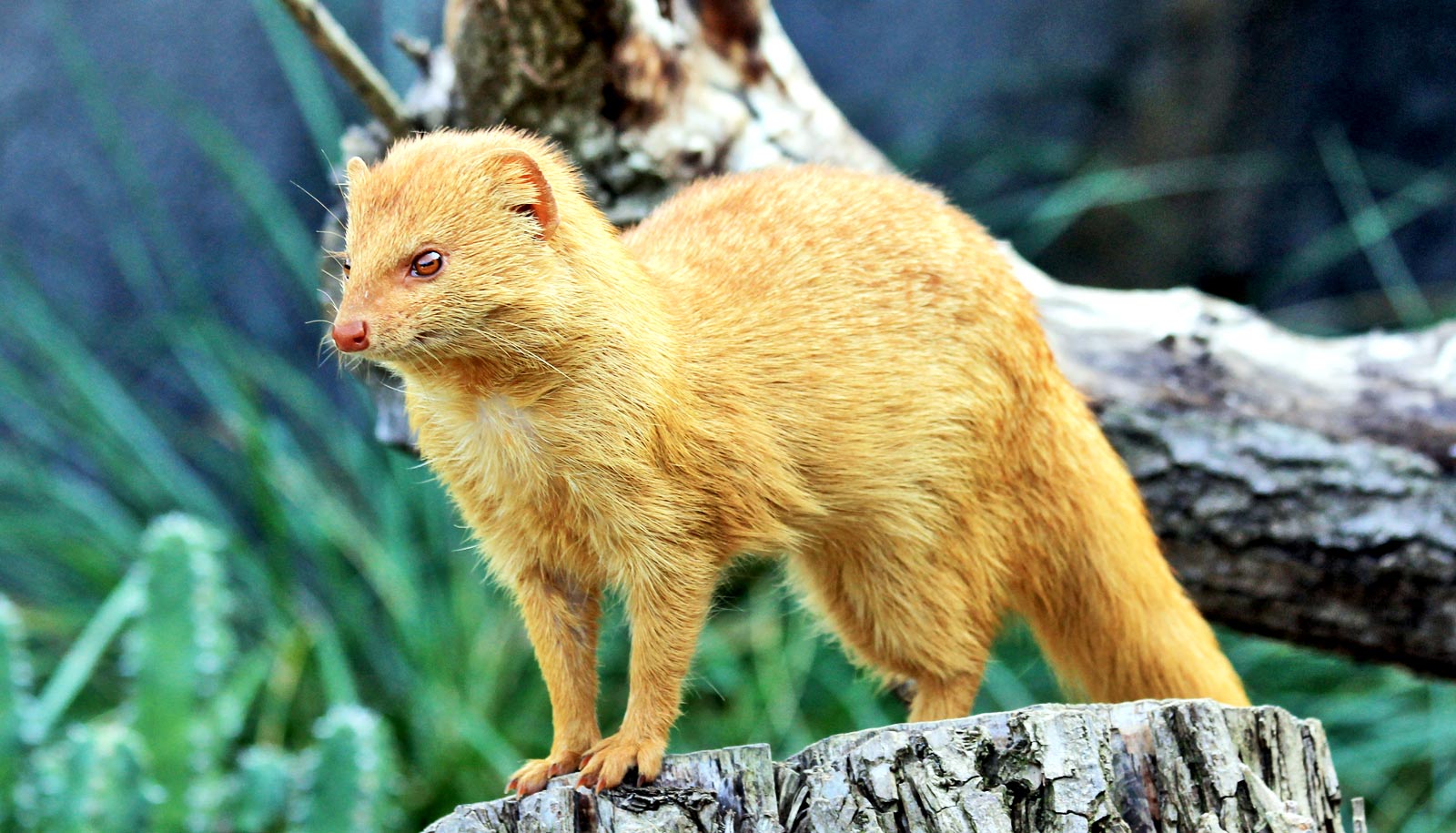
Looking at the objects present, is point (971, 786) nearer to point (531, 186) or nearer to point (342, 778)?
point (531, 186)

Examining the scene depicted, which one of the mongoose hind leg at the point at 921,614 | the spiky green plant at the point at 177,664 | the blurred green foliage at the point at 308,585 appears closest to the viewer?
the mongoose hind leg at the point at 921,614

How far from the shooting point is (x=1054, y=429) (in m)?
2.17

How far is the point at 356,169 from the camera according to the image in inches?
71.1

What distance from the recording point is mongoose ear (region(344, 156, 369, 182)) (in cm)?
175

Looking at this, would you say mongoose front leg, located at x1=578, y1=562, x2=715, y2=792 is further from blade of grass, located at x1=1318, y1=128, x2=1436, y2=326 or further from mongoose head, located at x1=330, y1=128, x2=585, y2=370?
blade of grass, located at x1=1318, y1=128, x2=1436, y2=326

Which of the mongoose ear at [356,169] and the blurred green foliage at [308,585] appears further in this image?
the blurred green foliage at [308,585]

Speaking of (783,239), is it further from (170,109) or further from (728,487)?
(170,109)

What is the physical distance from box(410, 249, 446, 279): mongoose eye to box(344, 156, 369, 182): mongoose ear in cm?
18

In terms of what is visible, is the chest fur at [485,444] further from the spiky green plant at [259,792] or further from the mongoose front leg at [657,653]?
the spiky green plant at [259,792]

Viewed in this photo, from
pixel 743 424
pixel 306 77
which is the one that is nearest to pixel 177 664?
pixel 743 424

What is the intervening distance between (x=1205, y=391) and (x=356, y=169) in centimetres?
200

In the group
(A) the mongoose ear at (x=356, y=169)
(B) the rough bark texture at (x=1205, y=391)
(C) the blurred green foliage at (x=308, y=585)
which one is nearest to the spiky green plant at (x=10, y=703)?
(C) the blurred green foliage at (x=308, y=585)

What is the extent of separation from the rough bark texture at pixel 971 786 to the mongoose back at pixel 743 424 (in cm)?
8

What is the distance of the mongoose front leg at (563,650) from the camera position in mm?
1951
